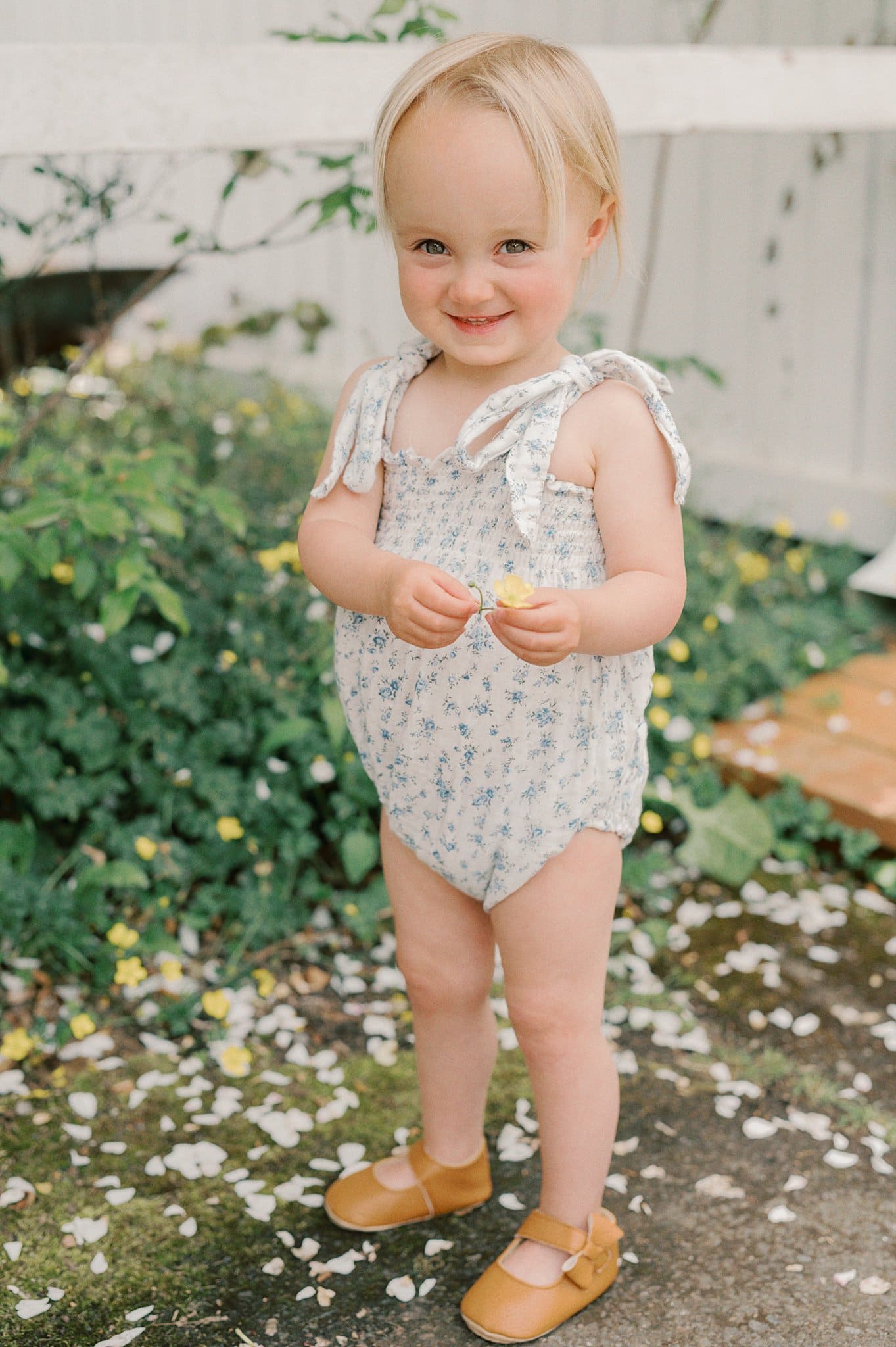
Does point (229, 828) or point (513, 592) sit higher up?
point (513, 592)

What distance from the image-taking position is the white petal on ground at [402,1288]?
65.7 inches

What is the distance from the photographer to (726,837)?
8.62 feet

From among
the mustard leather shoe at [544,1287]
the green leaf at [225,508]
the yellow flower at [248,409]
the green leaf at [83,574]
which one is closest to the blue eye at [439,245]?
the green leaf at [225,508]

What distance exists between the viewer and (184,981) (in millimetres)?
2277

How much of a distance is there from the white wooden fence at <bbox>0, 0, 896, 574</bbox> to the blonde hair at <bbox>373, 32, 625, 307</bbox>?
0.52 metres

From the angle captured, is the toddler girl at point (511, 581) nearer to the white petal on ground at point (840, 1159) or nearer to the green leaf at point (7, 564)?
the white petal on ground at point (840, 1159)

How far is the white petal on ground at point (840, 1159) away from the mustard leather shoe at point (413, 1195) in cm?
51

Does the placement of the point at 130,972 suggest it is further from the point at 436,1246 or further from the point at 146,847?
the point at 436,1246

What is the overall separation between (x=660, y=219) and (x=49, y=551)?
2.73 metres

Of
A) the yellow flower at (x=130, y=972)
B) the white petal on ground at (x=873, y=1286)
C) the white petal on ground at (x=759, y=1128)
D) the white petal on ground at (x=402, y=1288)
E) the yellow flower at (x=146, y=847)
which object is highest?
the yellow flower at (x=146, y=847)

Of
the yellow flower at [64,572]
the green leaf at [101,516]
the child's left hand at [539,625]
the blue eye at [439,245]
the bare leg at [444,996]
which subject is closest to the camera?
the child's left hand at [539,625]

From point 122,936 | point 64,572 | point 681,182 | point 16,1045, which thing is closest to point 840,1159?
point 122,936

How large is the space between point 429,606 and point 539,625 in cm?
11

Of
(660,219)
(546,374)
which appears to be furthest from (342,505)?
(660,219)
